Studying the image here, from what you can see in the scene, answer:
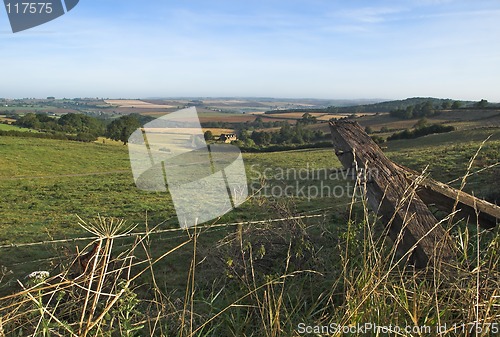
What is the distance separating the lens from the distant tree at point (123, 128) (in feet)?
171

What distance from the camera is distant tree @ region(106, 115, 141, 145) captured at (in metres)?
52.2

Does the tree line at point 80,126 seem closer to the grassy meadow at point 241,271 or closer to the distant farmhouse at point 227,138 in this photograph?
the distant farmhouse at point 227,138

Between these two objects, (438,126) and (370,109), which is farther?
(370,109)

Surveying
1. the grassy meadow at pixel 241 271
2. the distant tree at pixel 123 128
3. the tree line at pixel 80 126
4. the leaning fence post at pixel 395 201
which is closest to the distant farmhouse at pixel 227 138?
the tree line at pixel 80 126

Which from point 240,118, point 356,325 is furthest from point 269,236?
point 240,118

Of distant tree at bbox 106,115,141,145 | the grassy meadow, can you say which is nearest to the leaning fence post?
the grassy meadow

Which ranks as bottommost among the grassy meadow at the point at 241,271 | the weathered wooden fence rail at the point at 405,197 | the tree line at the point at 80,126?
the tree line at the point at 80,126

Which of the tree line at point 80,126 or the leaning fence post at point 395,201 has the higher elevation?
the leaning fence post at point 395,201

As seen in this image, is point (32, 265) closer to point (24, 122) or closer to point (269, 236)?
point (269, 236)

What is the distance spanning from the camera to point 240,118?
77.9 m

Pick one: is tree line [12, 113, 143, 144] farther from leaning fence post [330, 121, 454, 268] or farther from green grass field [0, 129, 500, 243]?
leaning fence post [330, 121, 454, 268]

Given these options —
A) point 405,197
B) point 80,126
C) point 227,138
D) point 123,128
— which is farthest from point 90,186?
point 80,126

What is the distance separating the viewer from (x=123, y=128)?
53656mm

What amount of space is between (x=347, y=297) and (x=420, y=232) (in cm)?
98
